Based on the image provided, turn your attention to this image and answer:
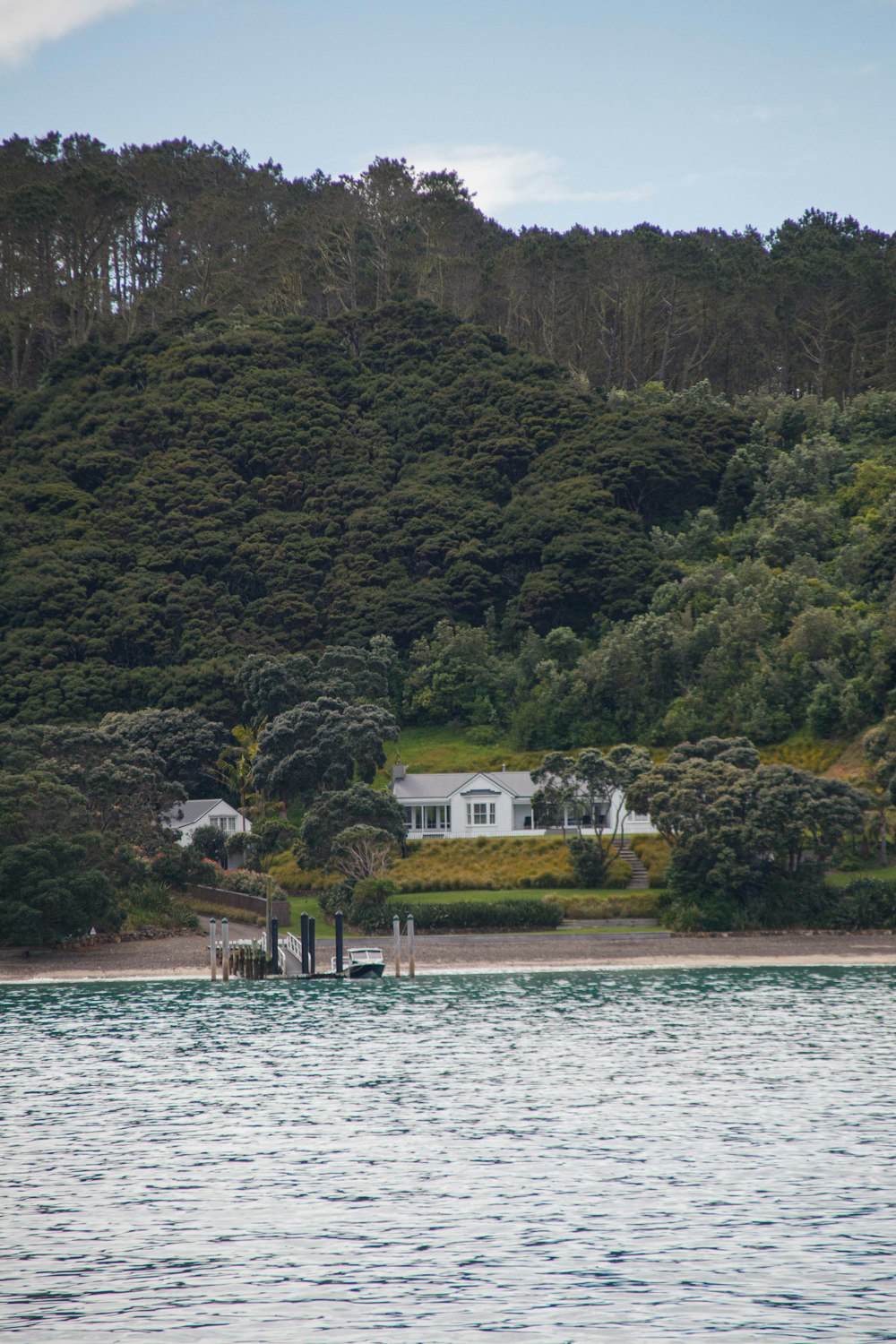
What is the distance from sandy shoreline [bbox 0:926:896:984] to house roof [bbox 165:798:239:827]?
18373mm

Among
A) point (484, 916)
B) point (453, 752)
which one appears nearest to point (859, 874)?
point (484, 916)

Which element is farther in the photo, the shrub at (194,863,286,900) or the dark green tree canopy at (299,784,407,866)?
the shrub at (194,863,286,900)

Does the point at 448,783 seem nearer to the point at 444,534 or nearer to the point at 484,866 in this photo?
the point at 484,866

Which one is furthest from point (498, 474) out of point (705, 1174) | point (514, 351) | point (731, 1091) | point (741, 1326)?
point (741, 1326)

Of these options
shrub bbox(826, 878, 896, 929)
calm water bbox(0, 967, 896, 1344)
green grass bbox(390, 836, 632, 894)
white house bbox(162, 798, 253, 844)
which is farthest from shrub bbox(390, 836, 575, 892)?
calm water bbox(0, 967, 896, 1344)

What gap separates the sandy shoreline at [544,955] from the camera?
62.8m

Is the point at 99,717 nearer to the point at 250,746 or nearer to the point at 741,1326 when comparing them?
the point at 250,746

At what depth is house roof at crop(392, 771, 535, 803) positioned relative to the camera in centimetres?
8600

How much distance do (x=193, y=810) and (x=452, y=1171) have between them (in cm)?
5811

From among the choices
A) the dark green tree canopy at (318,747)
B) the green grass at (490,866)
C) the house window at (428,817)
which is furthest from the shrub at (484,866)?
the dark green tree canopy at (318,747)

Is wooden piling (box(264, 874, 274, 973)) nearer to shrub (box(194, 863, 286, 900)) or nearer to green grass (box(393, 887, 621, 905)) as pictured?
shrub (box(194, 863, 286, 900))

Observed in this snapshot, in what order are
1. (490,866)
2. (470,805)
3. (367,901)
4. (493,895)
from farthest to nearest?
1. (470,805)
2. (490,866)
3. (493,895)
4. (367,901)

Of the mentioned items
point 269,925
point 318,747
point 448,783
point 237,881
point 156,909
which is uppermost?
point 318,747

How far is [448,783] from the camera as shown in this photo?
87812 millimetres
